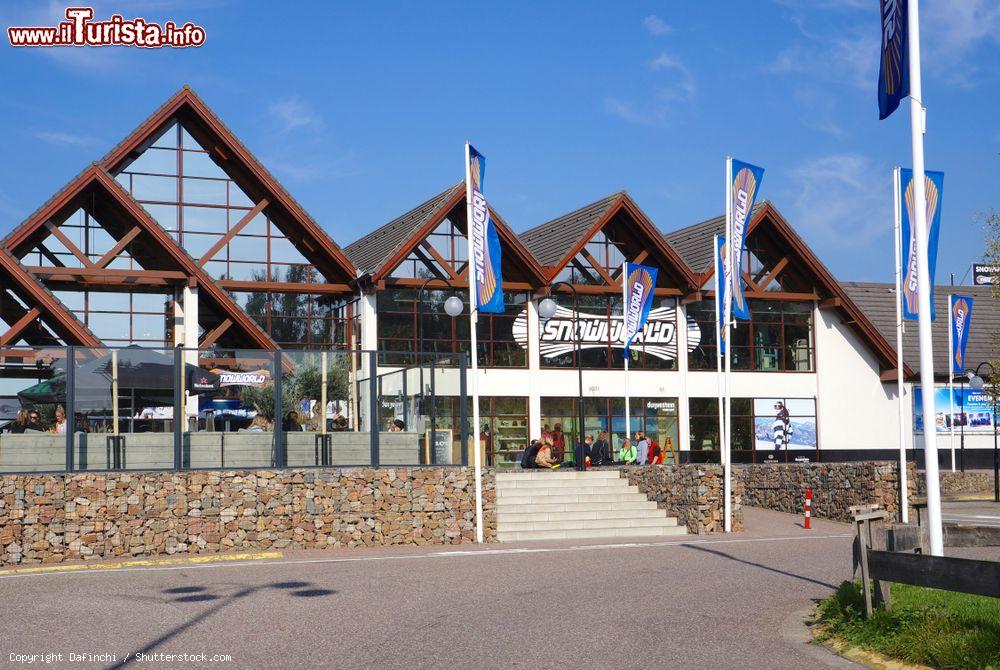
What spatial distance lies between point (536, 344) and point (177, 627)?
2889 cm

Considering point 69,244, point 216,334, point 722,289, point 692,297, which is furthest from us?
point 692,297

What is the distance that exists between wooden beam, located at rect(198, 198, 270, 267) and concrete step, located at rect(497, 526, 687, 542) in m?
16.4

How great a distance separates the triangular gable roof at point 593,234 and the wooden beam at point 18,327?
15690 millimetres

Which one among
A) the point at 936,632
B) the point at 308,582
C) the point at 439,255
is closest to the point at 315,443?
the point at 308,582

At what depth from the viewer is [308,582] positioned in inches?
591

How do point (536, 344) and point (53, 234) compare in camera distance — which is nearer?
point (53, 234)

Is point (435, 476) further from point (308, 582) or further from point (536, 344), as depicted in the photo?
point (536, 344)

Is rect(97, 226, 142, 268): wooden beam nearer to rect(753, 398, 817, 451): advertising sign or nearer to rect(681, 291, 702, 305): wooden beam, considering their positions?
rect(681, 291, 702, 305): wooden beam

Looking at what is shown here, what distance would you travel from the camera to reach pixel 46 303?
31.8 metres

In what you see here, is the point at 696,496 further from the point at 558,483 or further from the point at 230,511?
the point at 230,511

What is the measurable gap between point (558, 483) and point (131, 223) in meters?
16.1

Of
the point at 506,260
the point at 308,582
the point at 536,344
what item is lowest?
the point at 308,582

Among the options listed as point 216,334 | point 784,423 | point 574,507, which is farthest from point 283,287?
point 784,423

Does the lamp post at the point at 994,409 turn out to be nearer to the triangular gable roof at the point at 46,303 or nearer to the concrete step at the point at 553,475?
the concrete step at the point at 553,475
